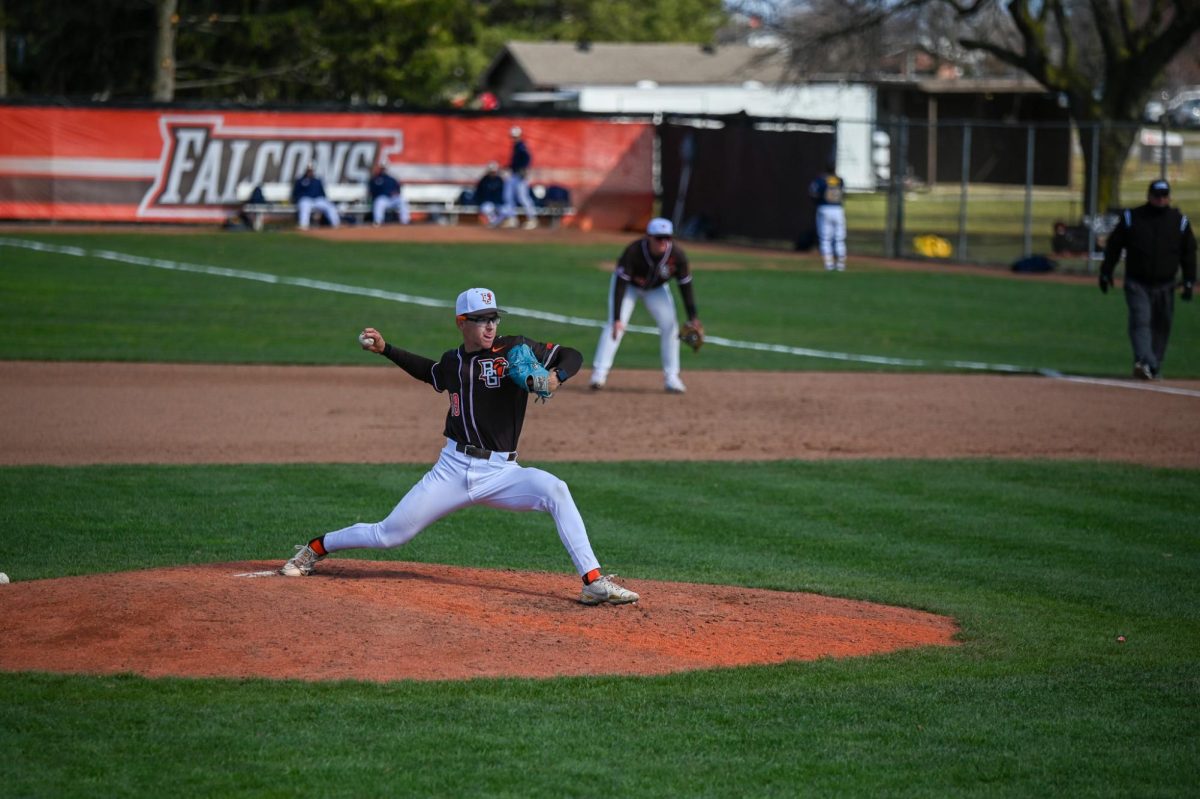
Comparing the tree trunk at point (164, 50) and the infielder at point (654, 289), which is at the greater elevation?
the tree trunk at point (164, 50)

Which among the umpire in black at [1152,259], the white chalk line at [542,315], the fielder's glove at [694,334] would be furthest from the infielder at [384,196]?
the umpire in black at [1152,259]

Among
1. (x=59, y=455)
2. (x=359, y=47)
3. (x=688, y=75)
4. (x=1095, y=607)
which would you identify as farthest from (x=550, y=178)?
(x=1095, y=607)

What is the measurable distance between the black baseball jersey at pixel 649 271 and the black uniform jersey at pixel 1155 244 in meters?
5.50

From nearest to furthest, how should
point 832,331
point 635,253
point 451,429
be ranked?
point 451,429 → point 635,253 → point 832,331

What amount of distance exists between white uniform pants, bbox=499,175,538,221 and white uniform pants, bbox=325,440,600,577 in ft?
98.4

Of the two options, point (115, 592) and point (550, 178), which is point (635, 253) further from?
point (550, 178)

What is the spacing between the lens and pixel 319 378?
1825cm

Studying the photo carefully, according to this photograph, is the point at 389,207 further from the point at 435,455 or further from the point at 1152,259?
the point at 435,455

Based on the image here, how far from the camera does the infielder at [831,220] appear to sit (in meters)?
32.2

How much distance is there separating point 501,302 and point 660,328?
7956 millimetres

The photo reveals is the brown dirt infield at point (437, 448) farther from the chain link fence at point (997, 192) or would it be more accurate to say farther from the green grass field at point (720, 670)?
the chain link fence at point (997, 192)

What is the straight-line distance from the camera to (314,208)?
36312mm

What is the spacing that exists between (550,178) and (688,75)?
21.5 meters

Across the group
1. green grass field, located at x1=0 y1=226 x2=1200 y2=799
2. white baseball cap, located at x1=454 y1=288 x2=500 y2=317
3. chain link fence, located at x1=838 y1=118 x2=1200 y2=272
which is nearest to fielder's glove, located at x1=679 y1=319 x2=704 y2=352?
green grass field, located at x1=0 y1=226 x2=1200 y2=799
